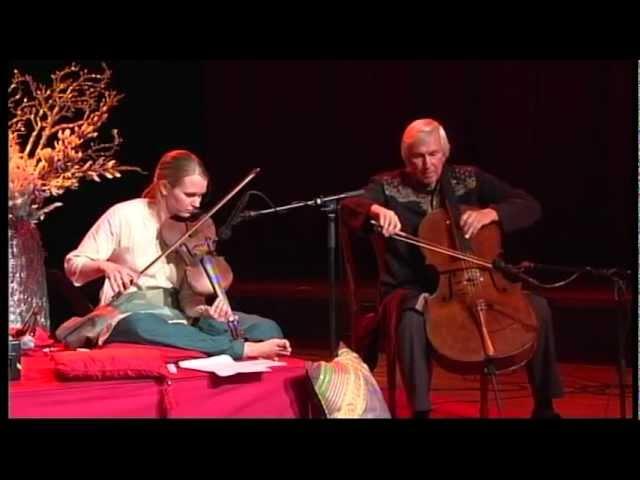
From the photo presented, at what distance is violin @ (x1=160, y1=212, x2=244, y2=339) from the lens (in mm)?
3602

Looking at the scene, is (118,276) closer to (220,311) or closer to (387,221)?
(220,311)

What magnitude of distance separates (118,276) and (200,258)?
295mm

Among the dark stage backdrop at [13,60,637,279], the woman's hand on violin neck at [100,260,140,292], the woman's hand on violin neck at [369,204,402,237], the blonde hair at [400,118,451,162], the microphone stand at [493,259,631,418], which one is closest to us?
the microphone stand at [493,259,631,418]

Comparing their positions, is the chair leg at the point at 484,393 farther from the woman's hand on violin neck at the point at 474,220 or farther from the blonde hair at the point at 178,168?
the blonde hair at the point at 178,168

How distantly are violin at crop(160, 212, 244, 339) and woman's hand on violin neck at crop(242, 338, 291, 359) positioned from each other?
0.09 meters

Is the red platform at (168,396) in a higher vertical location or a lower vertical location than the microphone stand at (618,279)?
lower

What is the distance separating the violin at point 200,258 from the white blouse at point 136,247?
0.05 m

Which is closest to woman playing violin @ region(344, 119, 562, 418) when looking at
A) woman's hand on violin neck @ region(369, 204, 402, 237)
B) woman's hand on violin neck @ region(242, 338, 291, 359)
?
woman's hand on violin neck @ region(369, 204, 402, 237)

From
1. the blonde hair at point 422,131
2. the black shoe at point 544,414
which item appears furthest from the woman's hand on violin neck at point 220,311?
the black shoe at point 544,414

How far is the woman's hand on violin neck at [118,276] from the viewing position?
3461 mm

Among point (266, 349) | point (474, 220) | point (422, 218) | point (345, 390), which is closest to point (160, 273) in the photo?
point (266, 349)

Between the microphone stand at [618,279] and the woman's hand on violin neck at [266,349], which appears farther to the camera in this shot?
the woman's hand on violin neck at [266,349]

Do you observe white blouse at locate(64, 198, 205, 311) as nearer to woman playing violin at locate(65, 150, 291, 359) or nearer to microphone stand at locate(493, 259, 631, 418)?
woman playing violin at locate(65, 150, 291, 359)

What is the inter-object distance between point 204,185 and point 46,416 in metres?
1.01
